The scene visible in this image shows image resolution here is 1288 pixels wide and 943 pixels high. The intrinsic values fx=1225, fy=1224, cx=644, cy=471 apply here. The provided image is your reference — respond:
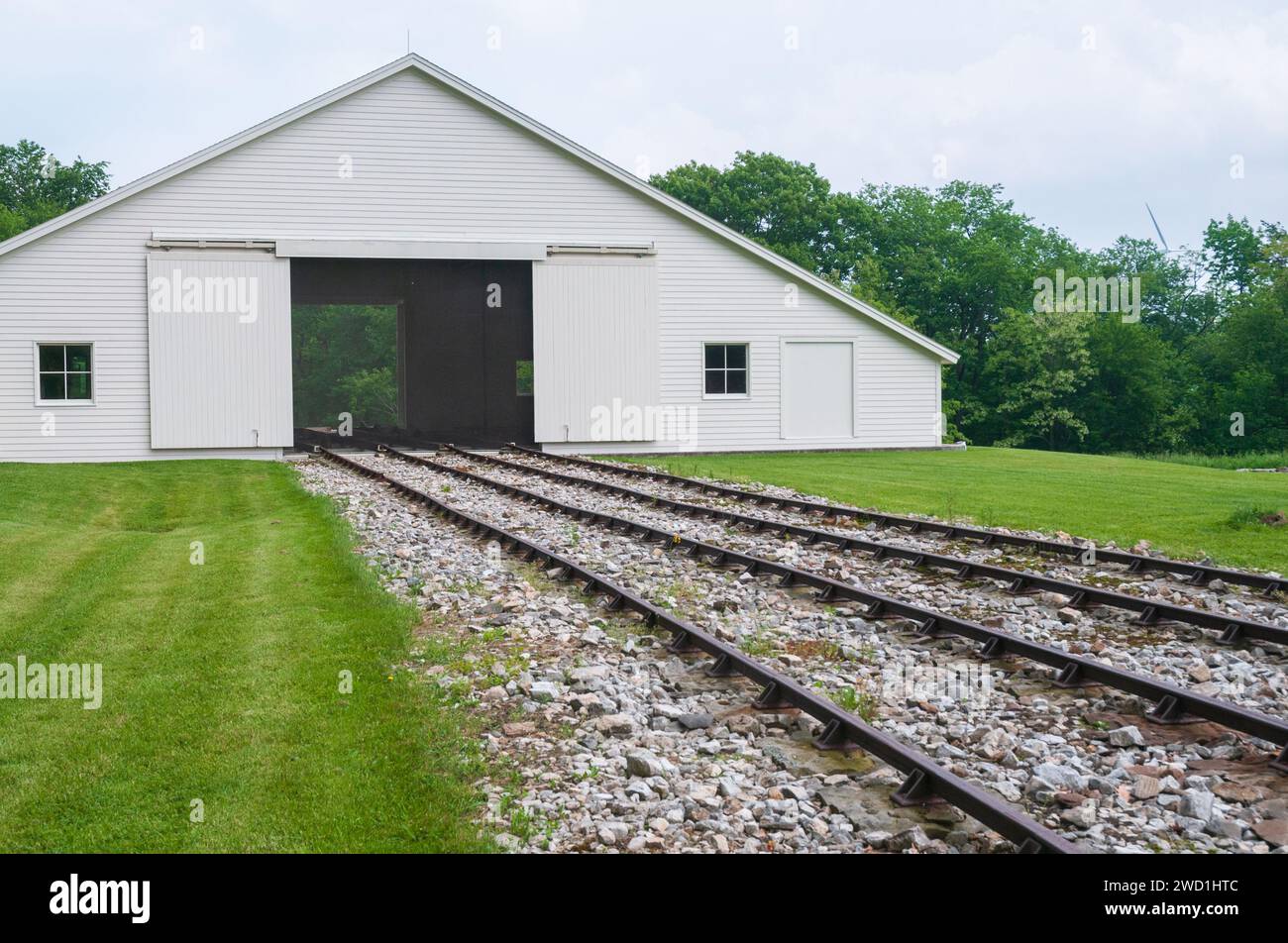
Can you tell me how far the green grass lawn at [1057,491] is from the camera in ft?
42.9

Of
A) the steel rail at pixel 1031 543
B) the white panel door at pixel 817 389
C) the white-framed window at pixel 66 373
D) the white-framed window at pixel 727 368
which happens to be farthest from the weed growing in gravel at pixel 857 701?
the white panel door at pixel 817 389

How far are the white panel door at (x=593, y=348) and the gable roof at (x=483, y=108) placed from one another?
1.81 m

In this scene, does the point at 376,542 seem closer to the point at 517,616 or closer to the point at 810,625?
the point at 517,616

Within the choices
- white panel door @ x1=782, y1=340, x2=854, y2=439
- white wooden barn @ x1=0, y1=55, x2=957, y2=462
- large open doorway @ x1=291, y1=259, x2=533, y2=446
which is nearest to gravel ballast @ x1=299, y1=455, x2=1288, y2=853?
white wooden barn @ x1=0, y1=55, x2=957, y2=462

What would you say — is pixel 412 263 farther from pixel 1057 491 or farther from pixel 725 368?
pixel 1057 491

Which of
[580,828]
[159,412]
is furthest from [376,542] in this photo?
[159,412]

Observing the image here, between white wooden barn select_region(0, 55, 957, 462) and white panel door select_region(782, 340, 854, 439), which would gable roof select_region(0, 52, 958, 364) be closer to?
white wooden barn select_region(0, 55, 957, 462)

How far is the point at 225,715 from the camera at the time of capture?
628cm

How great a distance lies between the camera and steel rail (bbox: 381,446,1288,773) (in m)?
5.59

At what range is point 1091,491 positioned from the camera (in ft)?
59.4

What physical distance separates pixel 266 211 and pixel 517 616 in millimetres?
19668

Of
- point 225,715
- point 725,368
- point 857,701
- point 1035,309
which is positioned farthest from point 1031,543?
point 1035,309

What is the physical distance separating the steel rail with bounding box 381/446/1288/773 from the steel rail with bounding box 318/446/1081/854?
4.68 ft

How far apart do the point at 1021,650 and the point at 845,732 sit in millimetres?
1963
